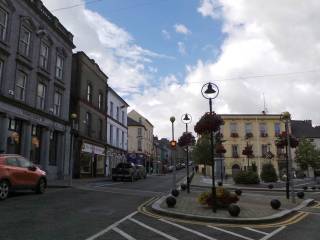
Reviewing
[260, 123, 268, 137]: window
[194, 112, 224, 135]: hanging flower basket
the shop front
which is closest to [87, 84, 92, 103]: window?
the shop front

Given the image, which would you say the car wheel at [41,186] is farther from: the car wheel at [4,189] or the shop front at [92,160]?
the shop front at [92,160]

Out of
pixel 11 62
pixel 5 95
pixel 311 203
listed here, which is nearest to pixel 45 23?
pixel 11 62

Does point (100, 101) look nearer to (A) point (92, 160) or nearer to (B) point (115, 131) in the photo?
(B) point (115, 131)

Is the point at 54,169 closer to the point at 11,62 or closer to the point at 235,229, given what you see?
the point at 11,62

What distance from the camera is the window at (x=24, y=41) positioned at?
1067 inches

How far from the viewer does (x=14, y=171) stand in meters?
15.4

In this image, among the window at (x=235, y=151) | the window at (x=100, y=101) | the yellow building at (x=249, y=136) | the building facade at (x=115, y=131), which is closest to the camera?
the window at (x=100, y=101)

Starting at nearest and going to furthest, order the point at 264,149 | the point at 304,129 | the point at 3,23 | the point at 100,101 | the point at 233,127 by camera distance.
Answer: the point at 3,23, the point at 100,101, the point at 264,149, the point at 233,127, the point at 304,129

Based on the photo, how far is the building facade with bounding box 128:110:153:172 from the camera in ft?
253

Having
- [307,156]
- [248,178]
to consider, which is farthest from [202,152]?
[248,178]

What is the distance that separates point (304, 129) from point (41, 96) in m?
61.4

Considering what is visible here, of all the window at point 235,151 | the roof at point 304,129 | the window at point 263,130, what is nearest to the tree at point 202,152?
the window at point 235,151

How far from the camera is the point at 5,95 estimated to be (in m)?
24.5

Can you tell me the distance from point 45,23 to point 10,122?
356 inches
